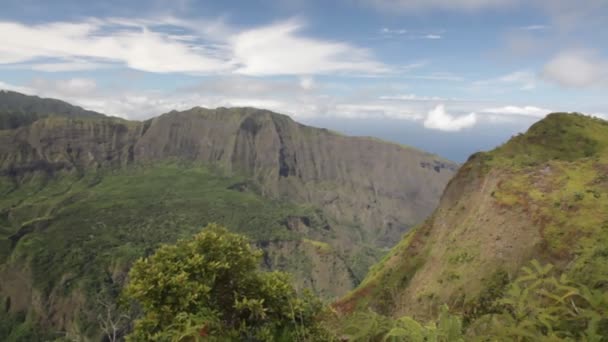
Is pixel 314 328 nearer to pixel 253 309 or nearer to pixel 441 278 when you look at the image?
pixel 253 309

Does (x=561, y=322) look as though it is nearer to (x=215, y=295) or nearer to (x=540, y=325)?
(x=540, y=325)

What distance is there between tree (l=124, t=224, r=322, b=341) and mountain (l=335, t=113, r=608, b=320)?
15732mm

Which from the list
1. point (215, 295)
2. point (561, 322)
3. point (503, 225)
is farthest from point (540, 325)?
point (503, 225)

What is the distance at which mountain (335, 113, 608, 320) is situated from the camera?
36438 mm

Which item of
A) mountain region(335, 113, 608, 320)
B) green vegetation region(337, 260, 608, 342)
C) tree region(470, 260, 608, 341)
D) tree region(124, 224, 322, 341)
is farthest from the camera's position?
mountain region(335, 113, 608, 320)

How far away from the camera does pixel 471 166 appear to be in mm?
62688

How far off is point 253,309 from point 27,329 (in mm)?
175754

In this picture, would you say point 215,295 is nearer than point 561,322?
No

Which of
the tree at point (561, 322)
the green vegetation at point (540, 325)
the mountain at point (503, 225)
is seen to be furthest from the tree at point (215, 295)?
the mountain at point (503, 225)

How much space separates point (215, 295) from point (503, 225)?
121 ft

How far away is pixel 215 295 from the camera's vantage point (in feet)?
51.7

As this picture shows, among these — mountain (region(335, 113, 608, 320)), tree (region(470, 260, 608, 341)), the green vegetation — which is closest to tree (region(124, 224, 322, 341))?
the green vegetation

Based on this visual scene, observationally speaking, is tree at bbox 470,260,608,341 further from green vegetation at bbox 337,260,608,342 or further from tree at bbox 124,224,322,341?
tree at bbox 124,224,322,341

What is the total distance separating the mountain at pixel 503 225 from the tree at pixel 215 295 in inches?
619
